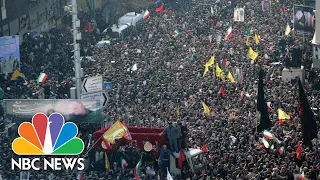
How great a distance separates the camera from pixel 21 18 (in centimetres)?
6562

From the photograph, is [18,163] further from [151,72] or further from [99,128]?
[151,72]

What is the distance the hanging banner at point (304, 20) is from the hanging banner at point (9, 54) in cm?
1278

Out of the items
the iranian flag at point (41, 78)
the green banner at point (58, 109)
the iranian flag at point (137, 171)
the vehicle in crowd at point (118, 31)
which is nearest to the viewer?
the iranian flag at point (137, 171)

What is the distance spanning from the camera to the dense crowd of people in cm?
3812

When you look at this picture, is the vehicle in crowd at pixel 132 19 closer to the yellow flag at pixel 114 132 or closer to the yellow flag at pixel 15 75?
the yellow flag at pixel 15 75

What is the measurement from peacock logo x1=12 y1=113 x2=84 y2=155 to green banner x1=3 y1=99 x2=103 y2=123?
7.01 metres

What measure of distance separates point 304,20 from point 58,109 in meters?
22.5

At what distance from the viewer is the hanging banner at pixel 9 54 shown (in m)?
53.7

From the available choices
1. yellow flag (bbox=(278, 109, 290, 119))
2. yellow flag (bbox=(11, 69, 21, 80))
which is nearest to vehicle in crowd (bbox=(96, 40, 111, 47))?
yellow flag (bbox=(11, 69, 21, 80))

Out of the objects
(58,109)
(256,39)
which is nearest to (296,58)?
(256,39)

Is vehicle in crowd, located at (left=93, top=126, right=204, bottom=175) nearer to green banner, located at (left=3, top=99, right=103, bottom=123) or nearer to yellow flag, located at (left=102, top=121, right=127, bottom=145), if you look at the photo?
yellow flag, located at (left=102, top=121, right=127, bottom=145)

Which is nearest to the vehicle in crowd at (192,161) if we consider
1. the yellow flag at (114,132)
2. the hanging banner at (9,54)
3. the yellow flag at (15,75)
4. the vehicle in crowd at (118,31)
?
the yellow flag at (114,132)

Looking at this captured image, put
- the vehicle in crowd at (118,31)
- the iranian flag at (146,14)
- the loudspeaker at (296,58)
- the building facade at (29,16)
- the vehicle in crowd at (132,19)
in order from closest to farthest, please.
Answer: the loudspeaker at (296,58), the building facade at (29,16), the vehicle in crowd at (118,31), the iranian flag at (146,14), the vehicle in crowd at (132,19)

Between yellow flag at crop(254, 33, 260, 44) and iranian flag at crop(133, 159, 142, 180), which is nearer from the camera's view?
iranian flag at crop(133, 159, 142, 180)
